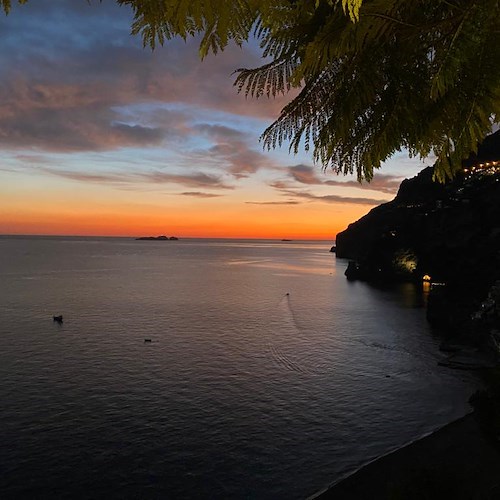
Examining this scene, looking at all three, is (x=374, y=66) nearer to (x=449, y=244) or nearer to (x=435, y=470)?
(x=435, y=470)

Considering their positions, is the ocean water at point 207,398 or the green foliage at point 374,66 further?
the ocean water at point 207,398

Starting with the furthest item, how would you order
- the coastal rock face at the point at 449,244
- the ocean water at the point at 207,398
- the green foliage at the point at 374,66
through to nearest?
the coastal rock face at the point at 449,244 < the ocean water at the point at 207,398 < the green foliage at the point at 374,66

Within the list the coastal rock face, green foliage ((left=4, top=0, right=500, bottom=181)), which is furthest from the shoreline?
the coastal rock face

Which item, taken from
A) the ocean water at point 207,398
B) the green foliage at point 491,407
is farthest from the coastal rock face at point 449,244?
the green foliage at point 491,407

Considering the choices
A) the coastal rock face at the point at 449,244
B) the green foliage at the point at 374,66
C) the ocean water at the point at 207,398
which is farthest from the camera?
the coastal rock face at the point at 449,244

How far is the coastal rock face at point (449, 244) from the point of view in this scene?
2564 inches

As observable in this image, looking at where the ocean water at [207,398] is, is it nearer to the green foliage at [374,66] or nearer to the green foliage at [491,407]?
the green foliage at [491,407]

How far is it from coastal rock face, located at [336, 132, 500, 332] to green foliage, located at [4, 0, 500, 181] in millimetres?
61641

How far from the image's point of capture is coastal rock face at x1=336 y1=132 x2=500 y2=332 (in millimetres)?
65125

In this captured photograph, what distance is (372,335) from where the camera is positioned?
5797 centimetres

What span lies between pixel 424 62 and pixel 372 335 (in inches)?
2308

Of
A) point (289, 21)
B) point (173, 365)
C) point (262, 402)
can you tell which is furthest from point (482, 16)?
point (173, 365)

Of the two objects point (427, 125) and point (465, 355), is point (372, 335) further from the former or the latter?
point (427, 125)

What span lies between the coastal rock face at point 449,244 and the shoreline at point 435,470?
3538 centimetres
